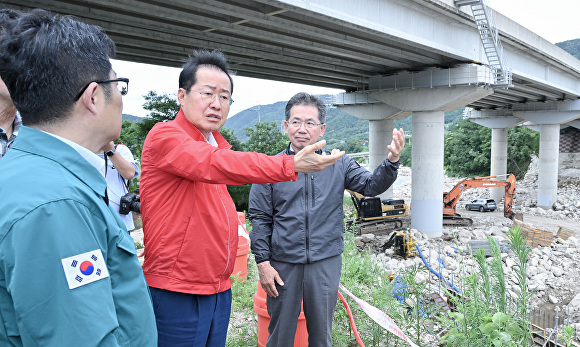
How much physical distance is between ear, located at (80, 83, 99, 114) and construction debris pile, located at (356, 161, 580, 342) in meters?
2.56

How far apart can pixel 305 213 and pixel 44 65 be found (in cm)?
217

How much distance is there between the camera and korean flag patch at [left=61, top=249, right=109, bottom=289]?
45.3 inches

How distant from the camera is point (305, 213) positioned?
3168 millimetres

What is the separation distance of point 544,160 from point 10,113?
36979 millimetres

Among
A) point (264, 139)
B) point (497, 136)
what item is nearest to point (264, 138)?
point (264, 139)

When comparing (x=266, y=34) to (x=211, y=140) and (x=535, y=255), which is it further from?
(x=535, y=255)

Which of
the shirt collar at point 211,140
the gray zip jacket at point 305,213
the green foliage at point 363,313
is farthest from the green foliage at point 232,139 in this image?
the shirt collar at point 211,140

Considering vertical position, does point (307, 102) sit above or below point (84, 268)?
above

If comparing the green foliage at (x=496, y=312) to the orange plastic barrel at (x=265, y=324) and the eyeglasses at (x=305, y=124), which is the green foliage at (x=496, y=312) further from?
the eyeglasses at (x=305, y=124)

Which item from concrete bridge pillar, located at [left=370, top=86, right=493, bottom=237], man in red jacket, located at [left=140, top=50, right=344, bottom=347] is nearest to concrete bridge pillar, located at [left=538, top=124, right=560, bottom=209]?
concrete bridge pillar, located at [left=370, top=86, right=493, bottom=237]

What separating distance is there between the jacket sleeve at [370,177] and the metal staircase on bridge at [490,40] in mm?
13773

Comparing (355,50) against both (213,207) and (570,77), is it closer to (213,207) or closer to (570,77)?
(213,207)

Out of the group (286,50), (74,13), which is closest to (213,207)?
(74,13)

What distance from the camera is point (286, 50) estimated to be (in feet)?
51.5
